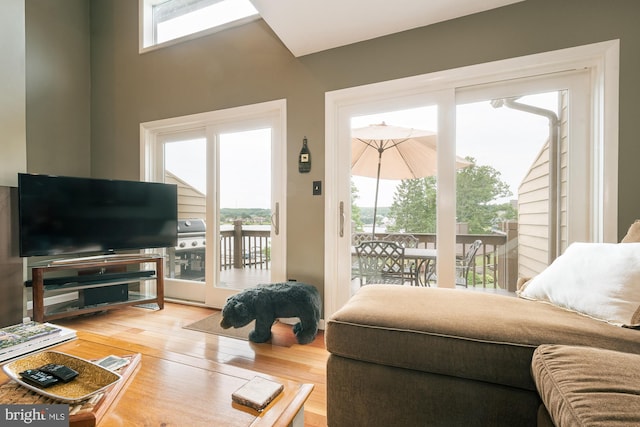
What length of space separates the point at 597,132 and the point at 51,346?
9.87 feet

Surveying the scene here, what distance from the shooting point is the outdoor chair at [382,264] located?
242cm

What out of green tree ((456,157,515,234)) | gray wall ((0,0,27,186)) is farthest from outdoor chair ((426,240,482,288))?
gray wall ((0,0,27,186))

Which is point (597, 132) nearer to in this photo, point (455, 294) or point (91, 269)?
point (455, 294)

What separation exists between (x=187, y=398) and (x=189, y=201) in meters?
2.73

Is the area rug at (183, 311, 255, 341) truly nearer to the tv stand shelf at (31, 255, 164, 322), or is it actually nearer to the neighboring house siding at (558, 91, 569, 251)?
the tv stand shelf at (31, 255, 164, 322)

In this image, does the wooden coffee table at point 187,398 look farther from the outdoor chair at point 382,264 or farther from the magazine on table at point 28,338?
the outdoor chair at point 382,264

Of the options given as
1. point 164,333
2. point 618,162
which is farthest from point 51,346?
point 618,162

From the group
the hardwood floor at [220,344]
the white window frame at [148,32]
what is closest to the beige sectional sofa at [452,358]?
the hardwood floor at [220,344]

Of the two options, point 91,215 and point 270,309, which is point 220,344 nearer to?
point 270,309

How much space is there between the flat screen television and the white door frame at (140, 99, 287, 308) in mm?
431

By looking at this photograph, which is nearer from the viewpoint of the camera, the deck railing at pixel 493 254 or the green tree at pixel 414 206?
the deck railing at pixel 493 254

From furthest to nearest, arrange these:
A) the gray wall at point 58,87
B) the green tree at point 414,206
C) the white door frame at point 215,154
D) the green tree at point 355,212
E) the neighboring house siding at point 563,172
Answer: the gray wall at point 58,87 < the white door frame at point 215,154 < the green tree at point 355,212 < the green tree at point 414,206 < the neighboring house siding at point 563,172

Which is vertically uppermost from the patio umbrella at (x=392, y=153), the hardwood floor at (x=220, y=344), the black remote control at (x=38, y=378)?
the patio umbrella at (x=392, y=153)

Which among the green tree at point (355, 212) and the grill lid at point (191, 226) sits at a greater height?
the green tree at point (355, 212)
